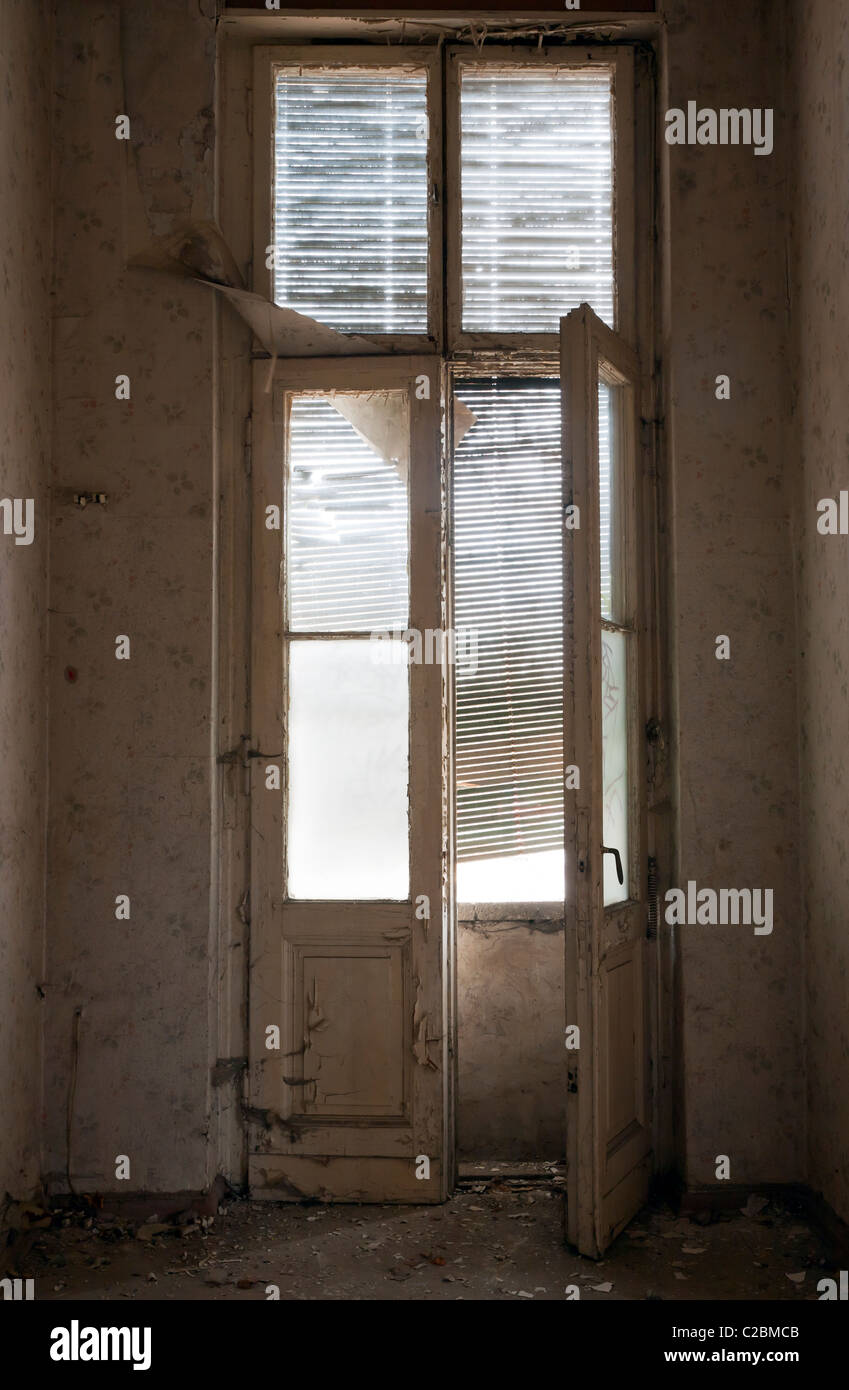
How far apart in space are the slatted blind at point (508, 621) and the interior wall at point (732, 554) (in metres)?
0.49

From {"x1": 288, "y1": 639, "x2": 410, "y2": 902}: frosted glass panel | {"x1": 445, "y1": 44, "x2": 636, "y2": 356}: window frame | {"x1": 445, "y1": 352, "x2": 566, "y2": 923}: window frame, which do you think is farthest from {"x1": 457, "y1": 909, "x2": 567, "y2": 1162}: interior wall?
{"x1": 445, "y1": 44, "x2": 636, "y2": 356}: window frame

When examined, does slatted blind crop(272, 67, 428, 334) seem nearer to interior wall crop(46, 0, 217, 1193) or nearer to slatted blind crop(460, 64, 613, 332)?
slatted blind crop(460, 64, 613, 332)

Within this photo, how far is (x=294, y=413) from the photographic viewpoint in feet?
10.6

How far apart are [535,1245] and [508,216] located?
9.32 feet

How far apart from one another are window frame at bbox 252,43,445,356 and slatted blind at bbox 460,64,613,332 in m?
0.09

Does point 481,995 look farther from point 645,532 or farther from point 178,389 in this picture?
point 178,389

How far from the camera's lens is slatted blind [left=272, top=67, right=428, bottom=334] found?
10.6ft

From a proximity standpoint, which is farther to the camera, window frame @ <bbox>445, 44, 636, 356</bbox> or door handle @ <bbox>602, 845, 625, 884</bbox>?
window frame @ <bbox>445, 44, 636, 356</bbox>

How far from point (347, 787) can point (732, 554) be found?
127 centimetres

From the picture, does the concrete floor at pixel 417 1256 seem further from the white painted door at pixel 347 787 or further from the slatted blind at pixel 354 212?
the slatted blind at pixel 354 212

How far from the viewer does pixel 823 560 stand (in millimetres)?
2865

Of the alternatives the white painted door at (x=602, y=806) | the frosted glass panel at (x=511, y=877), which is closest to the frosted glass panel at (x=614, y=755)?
the white painted door at (x=602, y=806)

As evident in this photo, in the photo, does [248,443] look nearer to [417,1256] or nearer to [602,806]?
[602,806]
